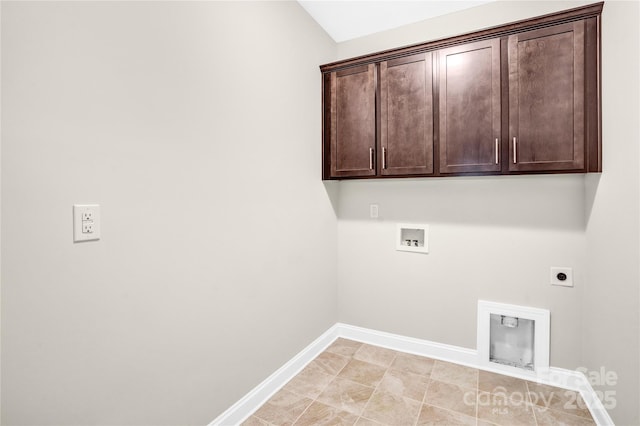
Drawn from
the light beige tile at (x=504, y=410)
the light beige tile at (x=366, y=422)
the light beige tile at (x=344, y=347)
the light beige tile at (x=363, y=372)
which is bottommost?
the light beige tile at (x=366, y=422)

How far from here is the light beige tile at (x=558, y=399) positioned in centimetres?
188

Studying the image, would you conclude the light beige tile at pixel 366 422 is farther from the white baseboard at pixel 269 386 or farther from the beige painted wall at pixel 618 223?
the beige painted wall at pixel 618 223

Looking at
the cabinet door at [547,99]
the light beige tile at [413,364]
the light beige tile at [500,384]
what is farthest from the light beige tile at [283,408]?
the cabinet door at [547,99]

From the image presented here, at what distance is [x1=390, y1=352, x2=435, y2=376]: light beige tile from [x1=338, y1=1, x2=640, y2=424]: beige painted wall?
0.61ft

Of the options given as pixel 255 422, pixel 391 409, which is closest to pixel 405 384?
pixel 391 409

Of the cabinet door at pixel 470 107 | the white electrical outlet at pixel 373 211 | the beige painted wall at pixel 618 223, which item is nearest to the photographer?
the beige painted wall at pixel 618 223

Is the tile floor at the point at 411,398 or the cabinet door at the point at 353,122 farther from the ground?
the cabinet door at the point at 353,122

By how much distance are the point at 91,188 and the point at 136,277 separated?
386mm

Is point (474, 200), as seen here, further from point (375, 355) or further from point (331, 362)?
point (331, 362)

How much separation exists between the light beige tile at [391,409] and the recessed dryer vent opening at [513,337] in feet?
2.52

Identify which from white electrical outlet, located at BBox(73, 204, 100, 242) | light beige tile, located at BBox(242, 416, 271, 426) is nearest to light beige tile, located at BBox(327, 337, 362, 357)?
light beige tile, located at BBox(242, 416, 271, 426)

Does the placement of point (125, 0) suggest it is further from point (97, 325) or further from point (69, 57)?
point (97, 325)

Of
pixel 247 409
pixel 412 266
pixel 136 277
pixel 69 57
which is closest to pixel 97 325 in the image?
pixel 136 277

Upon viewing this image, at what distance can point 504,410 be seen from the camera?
188 centimetres
